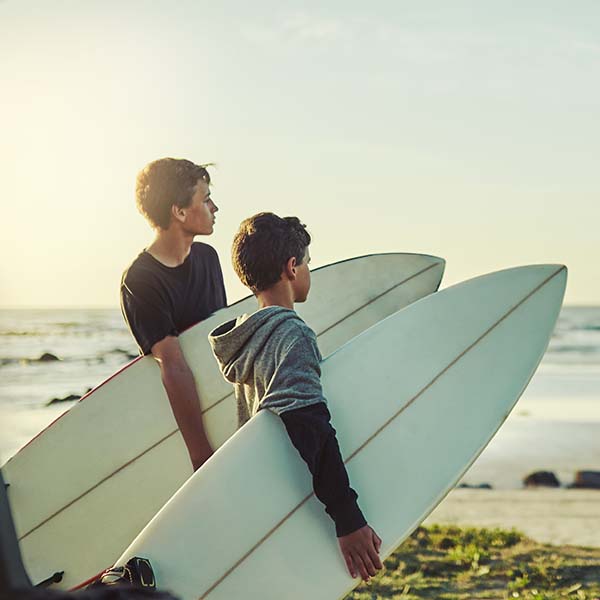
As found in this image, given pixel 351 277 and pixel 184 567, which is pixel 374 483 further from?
pixel 351 277

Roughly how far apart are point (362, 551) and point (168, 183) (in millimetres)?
1482

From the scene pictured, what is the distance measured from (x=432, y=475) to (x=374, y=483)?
0.19m

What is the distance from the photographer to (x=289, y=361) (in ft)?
7.57

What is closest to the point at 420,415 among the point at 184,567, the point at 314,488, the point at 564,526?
the point at 314,488

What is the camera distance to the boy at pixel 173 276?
320 centimetres

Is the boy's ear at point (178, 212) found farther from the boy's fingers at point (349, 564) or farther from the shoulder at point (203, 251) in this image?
the boy's fingers at point (349, 564)

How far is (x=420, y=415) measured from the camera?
276cm

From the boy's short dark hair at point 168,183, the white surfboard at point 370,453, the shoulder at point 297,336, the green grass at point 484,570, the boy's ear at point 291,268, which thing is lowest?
the green grass at point 484,570

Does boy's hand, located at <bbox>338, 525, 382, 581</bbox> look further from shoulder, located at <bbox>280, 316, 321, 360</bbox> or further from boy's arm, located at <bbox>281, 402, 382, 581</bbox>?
shoulder, located at <bbox>280, 316, 321, 360</bbox>

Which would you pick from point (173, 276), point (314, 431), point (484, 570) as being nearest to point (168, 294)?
point (173, 276)

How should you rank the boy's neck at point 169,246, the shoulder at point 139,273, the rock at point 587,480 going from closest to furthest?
the shoulder at point 139,273
the boy's neck at point 169,246
the rock at point 587,480

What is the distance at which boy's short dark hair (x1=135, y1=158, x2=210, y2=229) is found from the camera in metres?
3.19

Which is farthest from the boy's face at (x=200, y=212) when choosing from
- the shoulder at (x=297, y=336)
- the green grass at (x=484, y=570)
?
the green grass at (x=484, y=570)

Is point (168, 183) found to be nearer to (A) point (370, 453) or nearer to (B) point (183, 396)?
(B) point (183, 396)
